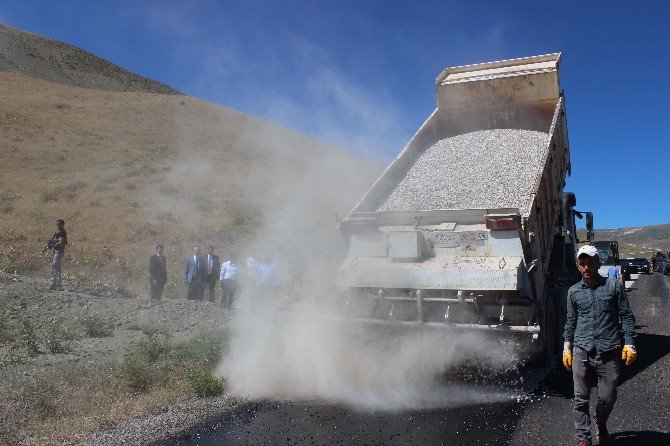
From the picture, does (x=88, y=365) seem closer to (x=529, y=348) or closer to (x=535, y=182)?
(x=529, y=348)

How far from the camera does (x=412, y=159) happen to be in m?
8.04

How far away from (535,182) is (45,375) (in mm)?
5892

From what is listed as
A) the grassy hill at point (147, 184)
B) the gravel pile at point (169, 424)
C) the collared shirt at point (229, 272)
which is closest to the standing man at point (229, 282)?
the collared shirt at point (229, 272)

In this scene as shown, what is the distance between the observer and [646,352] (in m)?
7.46

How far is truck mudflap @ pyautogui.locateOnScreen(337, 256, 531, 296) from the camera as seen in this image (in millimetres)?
5375

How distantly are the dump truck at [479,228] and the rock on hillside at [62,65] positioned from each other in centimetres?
5174

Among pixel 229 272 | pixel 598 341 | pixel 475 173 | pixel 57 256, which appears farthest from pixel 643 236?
pixel 598 341

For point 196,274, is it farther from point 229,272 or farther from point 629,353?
point 629,353

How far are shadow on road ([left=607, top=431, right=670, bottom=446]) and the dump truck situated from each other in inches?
45.8

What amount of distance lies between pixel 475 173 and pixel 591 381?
3547mm

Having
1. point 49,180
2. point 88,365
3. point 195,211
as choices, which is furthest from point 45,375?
point 49,180

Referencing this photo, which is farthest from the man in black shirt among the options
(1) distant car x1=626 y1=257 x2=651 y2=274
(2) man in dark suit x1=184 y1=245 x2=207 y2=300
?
(1) distant car x1=626 y1=257 x2=651 y2=274

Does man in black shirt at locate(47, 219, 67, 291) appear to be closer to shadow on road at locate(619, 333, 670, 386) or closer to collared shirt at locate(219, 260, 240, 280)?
collared shirt at locate(219, 260, 240, 280)

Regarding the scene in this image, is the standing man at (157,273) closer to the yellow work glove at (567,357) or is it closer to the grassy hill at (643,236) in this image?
the yellow work glove at (567,357)
